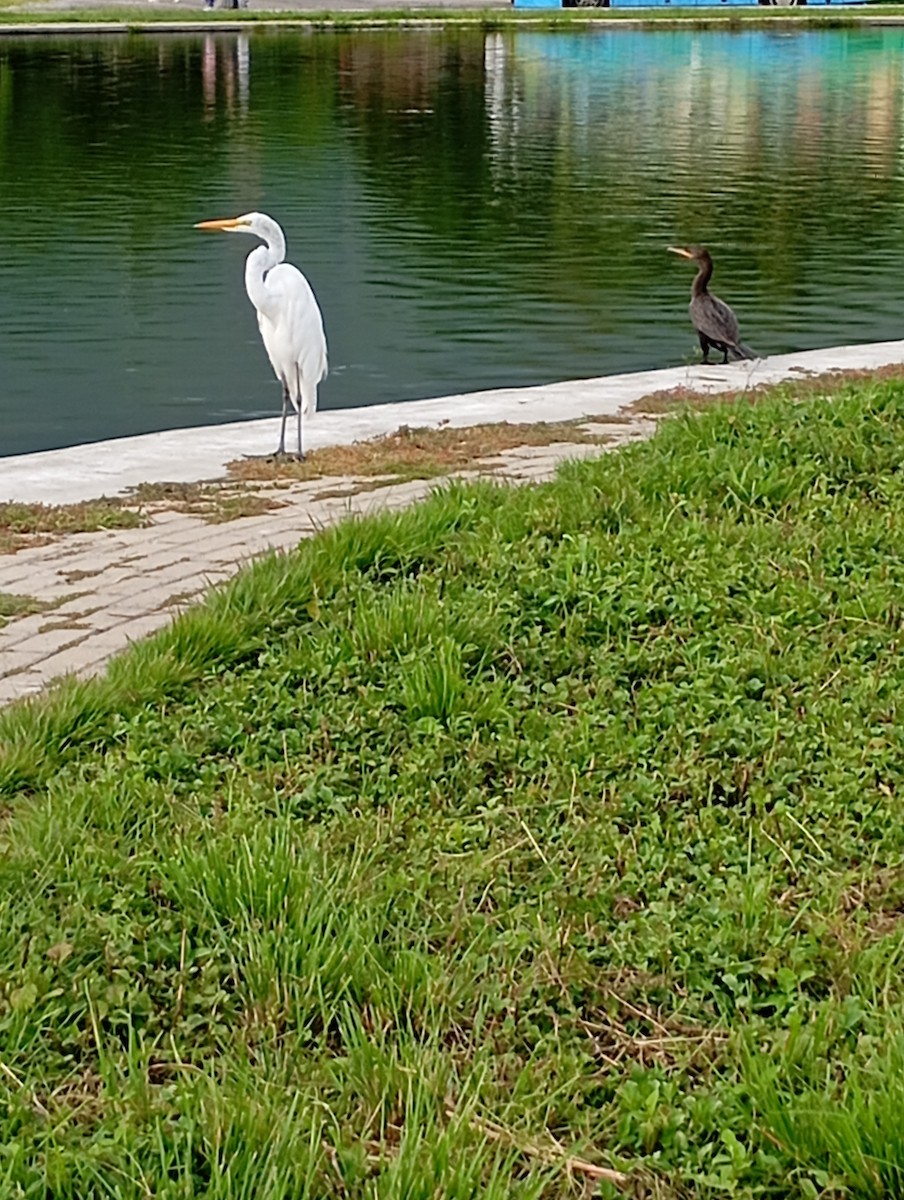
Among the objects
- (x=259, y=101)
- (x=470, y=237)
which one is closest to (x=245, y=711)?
(x=470, y=237)

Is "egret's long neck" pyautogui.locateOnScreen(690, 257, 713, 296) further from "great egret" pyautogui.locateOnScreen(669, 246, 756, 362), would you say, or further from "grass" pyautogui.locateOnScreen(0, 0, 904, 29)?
"grass" pyautogui.locateOnScreen(0, 0, 904, 29)

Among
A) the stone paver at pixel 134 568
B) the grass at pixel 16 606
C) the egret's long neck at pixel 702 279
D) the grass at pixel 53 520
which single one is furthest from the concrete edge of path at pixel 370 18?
the grass at pixel 16 606

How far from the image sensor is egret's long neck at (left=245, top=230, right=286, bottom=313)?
9.63 meters

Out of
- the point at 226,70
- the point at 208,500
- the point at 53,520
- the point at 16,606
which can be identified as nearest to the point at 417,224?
the point at 208,500

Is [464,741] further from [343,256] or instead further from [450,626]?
[343,256]

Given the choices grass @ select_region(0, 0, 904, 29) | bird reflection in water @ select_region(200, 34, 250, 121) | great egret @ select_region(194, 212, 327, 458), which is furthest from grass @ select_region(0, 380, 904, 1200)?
grass @ select_region(0, 0, 904, 29)

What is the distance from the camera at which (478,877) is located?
12.4ft

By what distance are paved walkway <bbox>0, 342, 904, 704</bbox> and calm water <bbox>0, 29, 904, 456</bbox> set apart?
9.25 feet

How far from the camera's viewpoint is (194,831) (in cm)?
390

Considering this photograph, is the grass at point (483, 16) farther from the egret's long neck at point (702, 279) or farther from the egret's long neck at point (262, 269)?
the egret's long neck at point (262, 269)

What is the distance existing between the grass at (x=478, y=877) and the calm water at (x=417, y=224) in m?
7.46

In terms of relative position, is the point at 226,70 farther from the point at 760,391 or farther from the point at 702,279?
the point at 760,391

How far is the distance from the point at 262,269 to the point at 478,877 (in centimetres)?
652

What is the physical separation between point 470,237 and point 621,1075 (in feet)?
58.8
